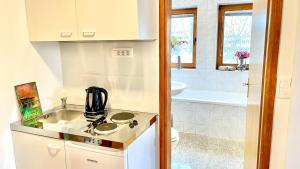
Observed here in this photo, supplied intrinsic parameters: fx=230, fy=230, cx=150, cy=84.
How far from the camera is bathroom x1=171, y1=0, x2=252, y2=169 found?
3.05 meters

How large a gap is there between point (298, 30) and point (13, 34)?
171cm

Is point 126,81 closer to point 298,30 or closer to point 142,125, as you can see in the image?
point 142,125

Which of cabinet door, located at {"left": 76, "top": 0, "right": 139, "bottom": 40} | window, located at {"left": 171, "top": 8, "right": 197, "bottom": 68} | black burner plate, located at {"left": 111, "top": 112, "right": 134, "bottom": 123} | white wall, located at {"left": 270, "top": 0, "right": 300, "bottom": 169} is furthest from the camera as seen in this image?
window, located at {"left": 171, "top": 8, "right": 197, "bottom": 68}

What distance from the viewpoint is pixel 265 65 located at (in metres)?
1.31

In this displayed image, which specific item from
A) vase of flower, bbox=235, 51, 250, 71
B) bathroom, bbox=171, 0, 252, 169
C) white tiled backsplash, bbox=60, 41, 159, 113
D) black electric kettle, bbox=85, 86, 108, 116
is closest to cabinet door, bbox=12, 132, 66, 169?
black electric kettle, bbox=85, 86, 108, 116

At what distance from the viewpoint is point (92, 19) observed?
Answer: 1421mm

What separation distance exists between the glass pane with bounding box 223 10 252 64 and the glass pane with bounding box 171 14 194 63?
556 millimetres

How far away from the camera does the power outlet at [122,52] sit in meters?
1.70

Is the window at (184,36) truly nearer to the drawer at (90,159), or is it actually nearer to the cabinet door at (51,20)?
the cabinet door at (51,20)

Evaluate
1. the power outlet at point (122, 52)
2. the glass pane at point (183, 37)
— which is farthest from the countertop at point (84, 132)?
the glass pane at point (183, 37)

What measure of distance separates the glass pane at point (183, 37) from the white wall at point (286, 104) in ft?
8.71

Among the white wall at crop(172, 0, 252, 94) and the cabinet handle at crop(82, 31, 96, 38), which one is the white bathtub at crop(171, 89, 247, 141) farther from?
the cabinet handle at crop(82, 31, 96, 38)

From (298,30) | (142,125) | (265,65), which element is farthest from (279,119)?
(142,125)

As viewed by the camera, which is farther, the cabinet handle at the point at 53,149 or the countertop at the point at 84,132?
the cabinet handle at the point at 53,149
